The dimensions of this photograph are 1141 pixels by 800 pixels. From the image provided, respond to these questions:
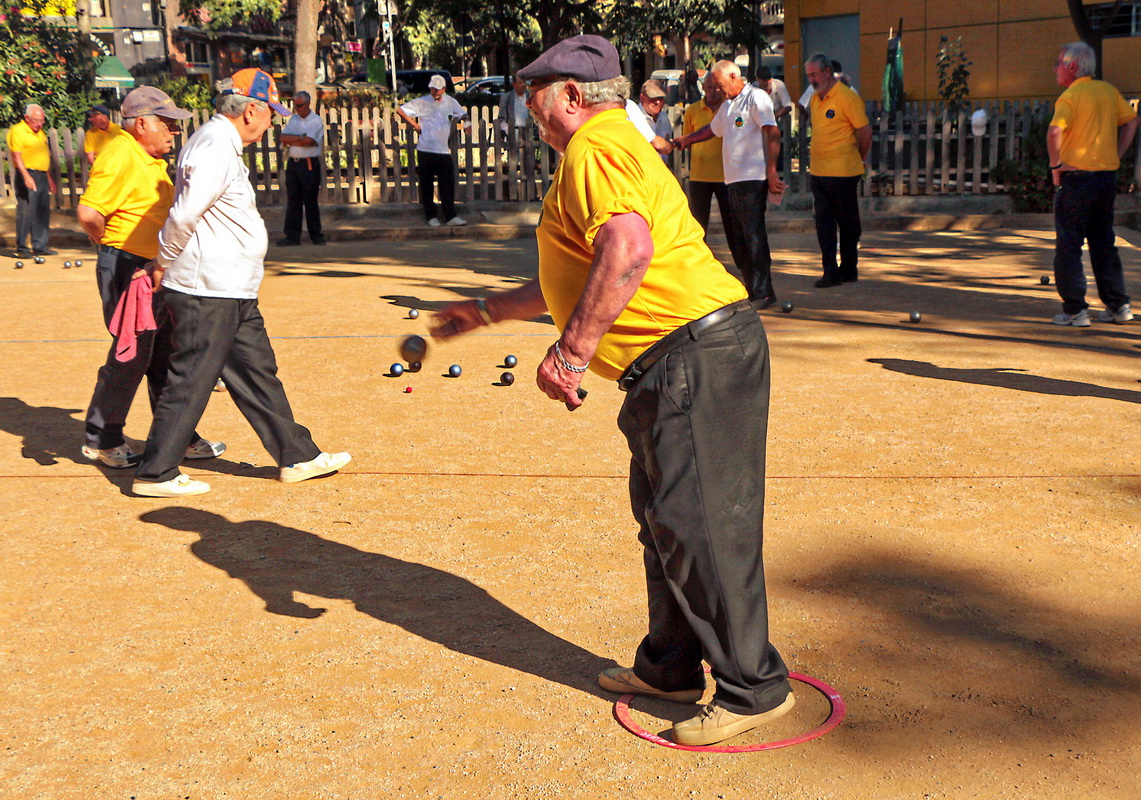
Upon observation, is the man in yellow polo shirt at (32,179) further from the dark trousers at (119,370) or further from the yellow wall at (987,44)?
the yellow wall at (987,44)

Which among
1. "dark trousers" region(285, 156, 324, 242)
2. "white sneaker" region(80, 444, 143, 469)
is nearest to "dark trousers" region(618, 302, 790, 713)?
"white sneaker" region(80, 444, 143, 469)

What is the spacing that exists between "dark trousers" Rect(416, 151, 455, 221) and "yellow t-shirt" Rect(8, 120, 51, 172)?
467 centimetres

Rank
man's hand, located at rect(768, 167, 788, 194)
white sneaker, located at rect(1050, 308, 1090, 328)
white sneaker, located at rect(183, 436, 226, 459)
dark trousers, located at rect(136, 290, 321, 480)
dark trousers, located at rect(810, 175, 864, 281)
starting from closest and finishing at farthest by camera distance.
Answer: dark trousers, located at rect(136, 290, 321, 480) < white sneaker, located at rect(183, 436, 226, 459) < white sneaker, located at rect(1050, 308, 1090, 328) < man's hand, located at rect(768, 167, 788, 194) < dark trousers, located at rect(810, 175, 864, 281)

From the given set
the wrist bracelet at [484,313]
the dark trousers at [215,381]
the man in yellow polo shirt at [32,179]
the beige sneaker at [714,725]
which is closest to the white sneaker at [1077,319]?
the dark trousers at [215,381]

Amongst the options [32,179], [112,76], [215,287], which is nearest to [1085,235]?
[215,287]

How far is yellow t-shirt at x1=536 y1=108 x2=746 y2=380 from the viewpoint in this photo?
9.85 ft

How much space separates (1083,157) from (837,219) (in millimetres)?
2647

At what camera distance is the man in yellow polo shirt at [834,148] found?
398 inches

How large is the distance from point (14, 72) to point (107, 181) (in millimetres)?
23832

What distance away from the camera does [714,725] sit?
328 cm

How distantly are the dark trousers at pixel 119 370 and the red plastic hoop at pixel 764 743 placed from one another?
3.32 meters

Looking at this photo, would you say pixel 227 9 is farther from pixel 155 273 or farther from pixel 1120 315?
pixel 155 273

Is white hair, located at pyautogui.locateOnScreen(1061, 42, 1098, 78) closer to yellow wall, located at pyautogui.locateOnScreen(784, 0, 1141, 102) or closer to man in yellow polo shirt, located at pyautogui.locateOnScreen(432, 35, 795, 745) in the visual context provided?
man in yellow polo shirt, located at pyautogui.locateOnScreen(432, 35, 795, 745)

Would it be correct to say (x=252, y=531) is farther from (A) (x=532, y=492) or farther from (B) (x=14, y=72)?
(B) (x=14, y=72)
